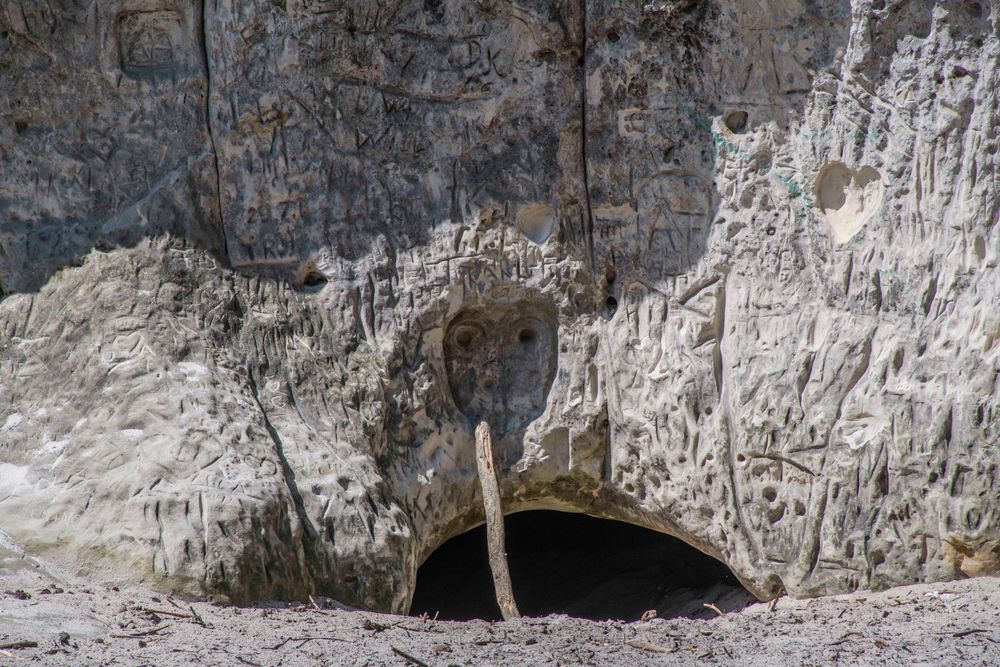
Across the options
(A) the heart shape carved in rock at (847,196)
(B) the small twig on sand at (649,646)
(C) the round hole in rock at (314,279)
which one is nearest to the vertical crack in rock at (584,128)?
(A) the heart shape carved in rock at (847,196)

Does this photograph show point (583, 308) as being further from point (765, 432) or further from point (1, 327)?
point (1, 327)

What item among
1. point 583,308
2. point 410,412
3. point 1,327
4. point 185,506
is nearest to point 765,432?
point 583,308

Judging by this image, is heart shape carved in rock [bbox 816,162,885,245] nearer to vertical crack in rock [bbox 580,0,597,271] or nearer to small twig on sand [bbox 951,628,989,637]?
vertical crack in rock [bbox 580,0,597,271]

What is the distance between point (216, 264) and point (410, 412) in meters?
0.85

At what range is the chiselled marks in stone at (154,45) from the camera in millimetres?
3838

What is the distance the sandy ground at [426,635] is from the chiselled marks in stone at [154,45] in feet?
5.66

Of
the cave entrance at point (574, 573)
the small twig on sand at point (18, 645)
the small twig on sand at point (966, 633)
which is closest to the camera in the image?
the small twig on sand at point (18, 645)

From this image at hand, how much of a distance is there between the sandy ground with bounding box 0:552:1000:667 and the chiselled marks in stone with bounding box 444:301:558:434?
1.16 m

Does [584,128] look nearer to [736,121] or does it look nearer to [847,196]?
[736,121]

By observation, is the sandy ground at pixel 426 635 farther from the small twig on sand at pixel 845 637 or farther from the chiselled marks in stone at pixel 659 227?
the chiselled marks in stone at pixel 659 227

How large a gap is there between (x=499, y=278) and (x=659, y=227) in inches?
23.9

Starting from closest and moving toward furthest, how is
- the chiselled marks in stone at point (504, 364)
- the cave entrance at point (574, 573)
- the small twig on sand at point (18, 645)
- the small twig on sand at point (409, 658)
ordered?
the small twig on sand at point (18, 645)
the small twig on sand at point (409, 658)
the chiselled marks in stone at point (504, 364)
the cave entrance at point (574, 573)

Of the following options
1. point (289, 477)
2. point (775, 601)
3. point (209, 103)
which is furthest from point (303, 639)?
point (209, 103)

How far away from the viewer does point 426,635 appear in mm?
2830
